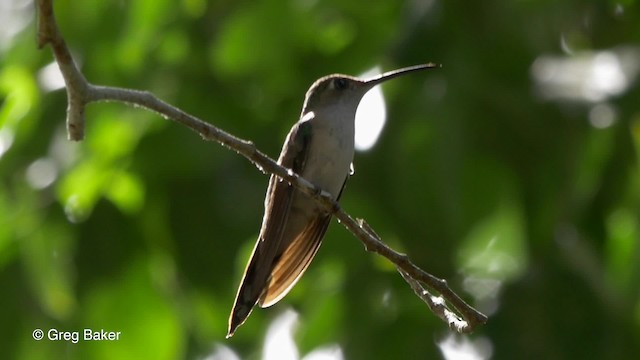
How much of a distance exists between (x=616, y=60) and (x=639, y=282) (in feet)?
4.39

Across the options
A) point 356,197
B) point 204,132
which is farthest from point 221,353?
point 204,132

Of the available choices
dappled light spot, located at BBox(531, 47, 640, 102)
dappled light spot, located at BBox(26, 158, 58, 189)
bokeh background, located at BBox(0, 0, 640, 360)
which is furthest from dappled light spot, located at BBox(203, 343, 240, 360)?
dappled light spot, located at BBox(531, 47, 640, 102)

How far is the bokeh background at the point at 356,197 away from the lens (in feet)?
18.5

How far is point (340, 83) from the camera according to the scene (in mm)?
5762

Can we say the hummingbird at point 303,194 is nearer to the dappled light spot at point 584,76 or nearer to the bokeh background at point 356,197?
the bokeh background at point 356,197

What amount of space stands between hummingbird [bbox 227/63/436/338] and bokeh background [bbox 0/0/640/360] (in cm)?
42

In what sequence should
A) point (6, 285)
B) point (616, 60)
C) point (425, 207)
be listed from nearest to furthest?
point (425, 207), point (6, 285), point (616, 60)

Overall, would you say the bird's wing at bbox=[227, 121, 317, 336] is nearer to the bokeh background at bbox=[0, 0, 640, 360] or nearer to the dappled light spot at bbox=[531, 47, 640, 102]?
the bokeh background at bbox=[0, 0, 640, 360]

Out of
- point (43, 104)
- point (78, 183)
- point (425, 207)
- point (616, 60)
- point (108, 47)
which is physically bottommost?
point (425, 207)

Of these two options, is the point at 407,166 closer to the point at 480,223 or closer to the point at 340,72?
the point at 480,223

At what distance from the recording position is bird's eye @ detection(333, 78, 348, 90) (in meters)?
5.73

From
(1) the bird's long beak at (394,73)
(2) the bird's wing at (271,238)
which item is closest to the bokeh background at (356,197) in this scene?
(1) the bird's long beak at (394,73)

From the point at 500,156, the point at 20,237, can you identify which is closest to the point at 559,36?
the point at 500,156

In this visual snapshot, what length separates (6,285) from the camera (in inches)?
226
